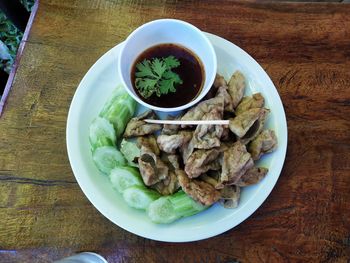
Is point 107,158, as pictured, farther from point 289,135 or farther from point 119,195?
point 289,135

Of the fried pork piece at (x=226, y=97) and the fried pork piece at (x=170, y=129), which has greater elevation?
the fried pork piece at (x=226, y=97)

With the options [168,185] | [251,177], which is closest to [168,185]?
[168,185]

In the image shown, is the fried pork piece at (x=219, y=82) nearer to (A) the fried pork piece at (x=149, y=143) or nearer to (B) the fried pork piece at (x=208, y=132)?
(B) the fried pork piece at (x=208, y=132)

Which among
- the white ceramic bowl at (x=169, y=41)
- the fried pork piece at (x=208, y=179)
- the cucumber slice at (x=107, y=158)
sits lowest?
the fried pork piece at (x=208, y=179)

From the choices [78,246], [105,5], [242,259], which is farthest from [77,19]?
[242,259]

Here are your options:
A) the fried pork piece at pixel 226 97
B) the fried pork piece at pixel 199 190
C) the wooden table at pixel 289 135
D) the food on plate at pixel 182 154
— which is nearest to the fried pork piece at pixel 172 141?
the food on plate at pixel 182 154

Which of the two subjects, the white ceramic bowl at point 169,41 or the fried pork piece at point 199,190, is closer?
the fried pork piece at point 199,190
